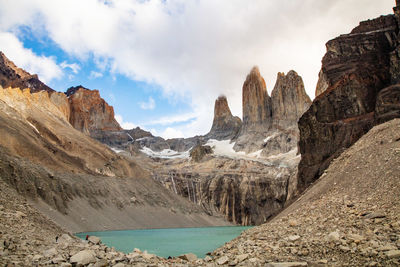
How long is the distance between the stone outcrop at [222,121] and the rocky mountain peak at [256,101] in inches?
970

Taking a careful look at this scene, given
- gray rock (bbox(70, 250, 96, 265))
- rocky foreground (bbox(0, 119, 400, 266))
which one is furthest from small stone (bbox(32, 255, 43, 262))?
gray rock (bbox(70, 250, 96, 265))

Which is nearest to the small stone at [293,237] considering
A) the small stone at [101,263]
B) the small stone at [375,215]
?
the small stone at [375,215]

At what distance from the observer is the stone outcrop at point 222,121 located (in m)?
190

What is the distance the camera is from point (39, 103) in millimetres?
99312

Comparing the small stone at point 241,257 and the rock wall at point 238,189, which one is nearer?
the small stone at point 241,257

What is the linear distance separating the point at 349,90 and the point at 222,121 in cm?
15682

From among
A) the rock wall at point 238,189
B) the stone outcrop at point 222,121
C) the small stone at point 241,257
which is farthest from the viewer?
the stone outcrop at point 222,121

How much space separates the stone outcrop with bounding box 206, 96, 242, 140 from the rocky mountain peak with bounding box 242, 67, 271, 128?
970 inches

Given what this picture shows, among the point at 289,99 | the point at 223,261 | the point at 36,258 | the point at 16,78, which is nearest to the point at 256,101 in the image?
the point at 289,99

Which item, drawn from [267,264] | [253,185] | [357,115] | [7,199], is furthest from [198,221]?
[267,264]

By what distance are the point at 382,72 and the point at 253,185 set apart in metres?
69.7

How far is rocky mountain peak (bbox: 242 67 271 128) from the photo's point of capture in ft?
526

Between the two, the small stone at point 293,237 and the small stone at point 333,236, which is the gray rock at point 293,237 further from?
the small stone at point 333,236

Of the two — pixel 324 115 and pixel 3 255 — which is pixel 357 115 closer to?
pixel 324 115
